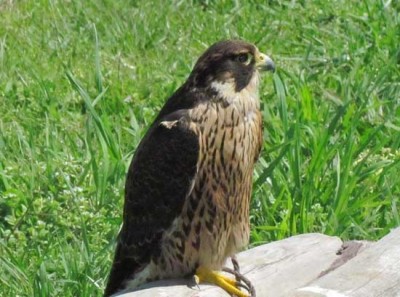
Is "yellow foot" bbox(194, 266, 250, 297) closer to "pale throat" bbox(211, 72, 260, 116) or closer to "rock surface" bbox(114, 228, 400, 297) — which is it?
"rock surface" bbox(114, 228, 400, 297)

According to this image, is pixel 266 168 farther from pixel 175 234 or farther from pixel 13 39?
pixel 13 39

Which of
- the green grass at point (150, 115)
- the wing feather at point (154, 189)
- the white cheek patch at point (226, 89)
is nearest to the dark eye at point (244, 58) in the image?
the white cheek patch at point (226, 89)

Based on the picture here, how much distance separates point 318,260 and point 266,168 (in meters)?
1.13

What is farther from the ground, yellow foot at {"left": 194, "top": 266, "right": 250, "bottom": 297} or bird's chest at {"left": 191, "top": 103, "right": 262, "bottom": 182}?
bird's chest at {"left": 191, "top": 103, "right": 262, "bottom": 182}

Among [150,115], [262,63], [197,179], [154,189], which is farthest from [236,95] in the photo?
[150,115]

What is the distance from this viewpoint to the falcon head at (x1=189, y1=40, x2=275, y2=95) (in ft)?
14.8

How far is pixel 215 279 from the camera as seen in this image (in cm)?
457

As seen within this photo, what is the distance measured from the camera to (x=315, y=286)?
4336 mm

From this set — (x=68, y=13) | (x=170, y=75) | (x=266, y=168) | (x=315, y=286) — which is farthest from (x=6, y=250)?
(x=68, y=13)

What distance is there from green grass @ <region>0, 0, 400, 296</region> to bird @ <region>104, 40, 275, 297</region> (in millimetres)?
517

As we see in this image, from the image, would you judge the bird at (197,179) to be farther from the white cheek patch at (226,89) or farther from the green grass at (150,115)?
the green grass at (150,115)

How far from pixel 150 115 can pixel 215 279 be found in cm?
230

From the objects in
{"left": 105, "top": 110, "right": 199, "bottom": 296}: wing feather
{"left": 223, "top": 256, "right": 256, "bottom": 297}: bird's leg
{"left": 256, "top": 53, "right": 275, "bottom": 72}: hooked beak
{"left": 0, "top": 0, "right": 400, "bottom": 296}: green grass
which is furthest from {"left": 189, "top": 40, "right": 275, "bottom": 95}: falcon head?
{"left": 0, "top": 0, "right": 400, "bottom": 296}: green grass

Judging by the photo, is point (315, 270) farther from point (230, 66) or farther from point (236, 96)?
point (230, 66)
